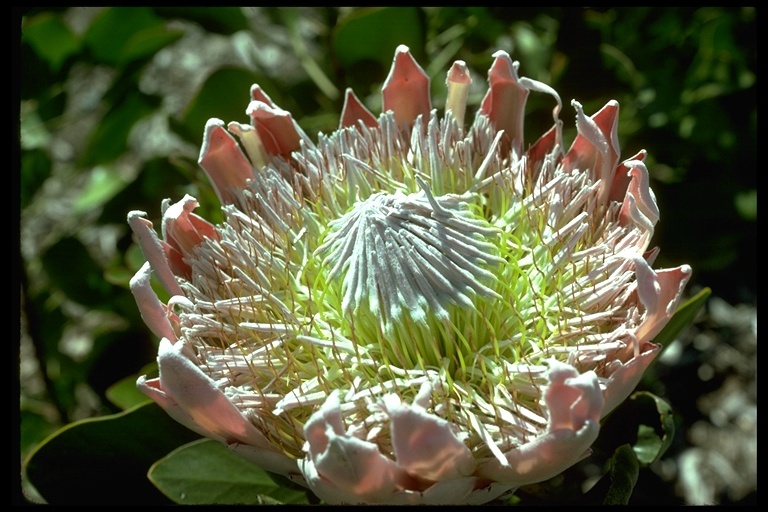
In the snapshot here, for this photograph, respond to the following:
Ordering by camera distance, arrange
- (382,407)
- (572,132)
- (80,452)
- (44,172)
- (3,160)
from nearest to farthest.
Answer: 1. (382,407)
2. (80,452)
3. (3,160)
4. (572,132)
5. (44,172)

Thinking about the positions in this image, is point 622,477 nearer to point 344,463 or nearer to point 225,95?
point 344,463

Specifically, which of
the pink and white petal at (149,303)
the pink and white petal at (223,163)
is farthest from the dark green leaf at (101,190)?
the pink and white petal at (149,303)

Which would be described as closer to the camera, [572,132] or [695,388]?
[572,132]

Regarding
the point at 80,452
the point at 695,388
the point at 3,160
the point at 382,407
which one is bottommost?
the point at 695,388

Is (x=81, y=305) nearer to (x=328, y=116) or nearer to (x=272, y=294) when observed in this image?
(x=328, y=116)

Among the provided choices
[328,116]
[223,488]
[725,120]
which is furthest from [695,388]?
[223,488]

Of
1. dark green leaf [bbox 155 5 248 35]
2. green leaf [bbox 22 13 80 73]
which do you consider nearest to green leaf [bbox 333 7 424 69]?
dark green leaf [bbox 155 5 248 35]

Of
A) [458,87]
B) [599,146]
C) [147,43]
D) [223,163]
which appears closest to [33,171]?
[147,43]
